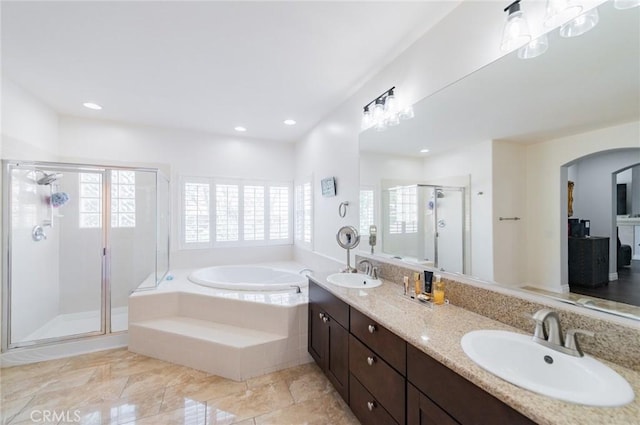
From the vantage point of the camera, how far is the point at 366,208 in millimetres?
2484

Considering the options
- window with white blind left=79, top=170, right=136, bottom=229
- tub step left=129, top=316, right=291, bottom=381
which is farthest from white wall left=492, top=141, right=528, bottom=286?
window with white blind left=79, top=170, right=136, bottom=229

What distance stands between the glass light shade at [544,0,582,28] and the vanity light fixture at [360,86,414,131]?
867 millimetres

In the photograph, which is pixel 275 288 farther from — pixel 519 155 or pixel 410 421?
pixel 519 155

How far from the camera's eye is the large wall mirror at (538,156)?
3.16ft

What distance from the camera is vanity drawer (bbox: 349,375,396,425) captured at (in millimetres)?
1349

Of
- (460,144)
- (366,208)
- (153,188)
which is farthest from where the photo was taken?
(153,188)

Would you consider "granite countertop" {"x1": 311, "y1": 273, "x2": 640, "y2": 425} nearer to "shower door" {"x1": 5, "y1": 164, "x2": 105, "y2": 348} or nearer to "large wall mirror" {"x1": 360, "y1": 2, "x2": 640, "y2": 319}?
"large wall mirror" {"x1": 360, "y1": 2, "x2": 640, "y2": 319}

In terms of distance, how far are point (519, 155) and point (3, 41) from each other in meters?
3.48

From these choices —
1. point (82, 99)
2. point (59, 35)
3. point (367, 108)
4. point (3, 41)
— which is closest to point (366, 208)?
point (367, 108)

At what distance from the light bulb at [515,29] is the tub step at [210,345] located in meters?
2.56

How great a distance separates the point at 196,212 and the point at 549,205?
3.97 meters

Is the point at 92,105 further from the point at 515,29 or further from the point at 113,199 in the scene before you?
the point at 515,29

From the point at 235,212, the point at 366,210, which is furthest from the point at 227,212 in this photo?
the point at 366,210

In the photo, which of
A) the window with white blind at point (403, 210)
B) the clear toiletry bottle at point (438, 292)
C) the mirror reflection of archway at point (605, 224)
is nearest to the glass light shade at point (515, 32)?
the mirror reflection of archway at point (605, 224)
